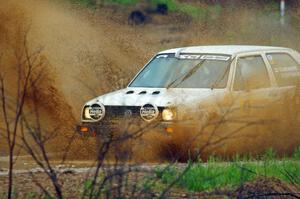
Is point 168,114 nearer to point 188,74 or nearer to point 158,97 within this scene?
point 158,97

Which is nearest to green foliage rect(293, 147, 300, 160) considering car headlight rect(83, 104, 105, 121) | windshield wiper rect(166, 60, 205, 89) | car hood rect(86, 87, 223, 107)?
car hood rect(86, 87, 223, 107)

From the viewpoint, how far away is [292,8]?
3681 centimetres

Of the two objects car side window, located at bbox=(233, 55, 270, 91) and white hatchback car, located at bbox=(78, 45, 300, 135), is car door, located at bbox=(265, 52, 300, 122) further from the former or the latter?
car side window, located at bbox=(233, 55, 270, 91)

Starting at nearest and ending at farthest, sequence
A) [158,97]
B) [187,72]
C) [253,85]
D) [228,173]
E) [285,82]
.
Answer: [228,173] < [158,97] < [187,72] < [253,85] < [285,82]

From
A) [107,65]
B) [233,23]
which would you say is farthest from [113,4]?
[107,65]

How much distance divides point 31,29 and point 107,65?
6.44 ft

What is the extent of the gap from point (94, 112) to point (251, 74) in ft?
7.26

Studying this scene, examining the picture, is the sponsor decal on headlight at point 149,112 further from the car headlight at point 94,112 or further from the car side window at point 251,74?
the car side window at point 251,74

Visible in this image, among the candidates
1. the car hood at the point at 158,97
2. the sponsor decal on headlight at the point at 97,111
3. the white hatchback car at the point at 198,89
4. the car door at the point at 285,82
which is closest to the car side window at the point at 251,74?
the white hatchback car at the point at 198,89

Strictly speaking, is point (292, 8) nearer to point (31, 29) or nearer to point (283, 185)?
point (31, 29)

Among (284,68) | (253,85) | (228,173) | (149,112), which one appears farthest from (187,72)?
(228,173)

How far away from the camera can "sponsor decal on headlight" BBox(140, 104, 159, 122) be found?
1329 cm

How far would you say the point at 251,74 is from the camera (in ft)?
48.4

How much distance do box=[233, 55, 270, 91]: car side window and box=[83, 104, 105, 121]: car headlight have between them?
5.51 feet
